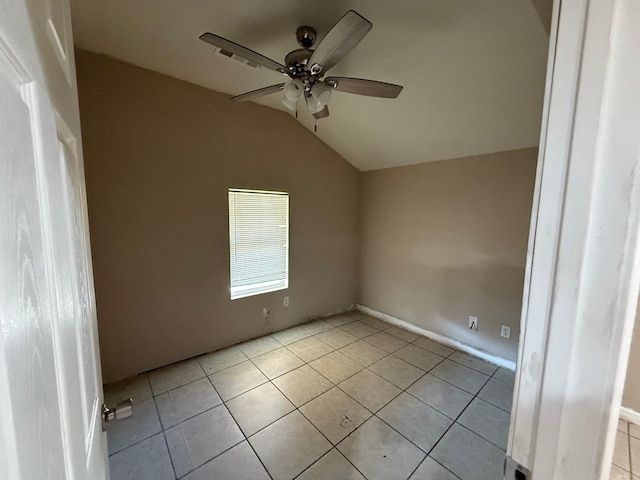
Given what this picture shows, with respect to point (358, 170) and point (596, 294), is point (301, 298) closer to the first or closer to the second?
point (358, 170)

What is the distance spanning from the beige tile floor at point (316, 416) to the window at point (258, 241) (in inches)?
27.5

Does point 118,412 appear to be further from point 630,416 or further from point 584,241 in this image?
point 630,416

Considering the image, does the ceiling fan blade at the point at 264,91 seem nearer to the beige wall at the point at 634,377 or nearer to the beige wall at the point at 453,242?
the beige wall at the point at 453,242

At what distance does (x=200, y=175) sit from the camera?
7.68ft

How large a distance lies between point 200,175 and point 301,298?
6.03ft

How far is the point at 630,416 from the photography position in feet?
5.77

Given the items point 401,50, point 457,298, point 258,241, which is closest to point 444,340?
point 457,298

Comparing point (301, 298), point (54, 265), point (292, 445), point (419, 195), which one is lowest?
point (292, 445)

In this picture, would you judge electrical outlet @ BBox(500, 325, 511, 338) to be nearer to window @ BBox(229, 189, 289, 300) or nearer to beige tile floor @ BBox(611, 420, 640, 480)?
beige tile floor @ BBox(611, 420, 640, 480)

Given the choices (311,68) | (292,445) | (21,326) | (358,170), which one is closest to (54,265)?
(21,326)

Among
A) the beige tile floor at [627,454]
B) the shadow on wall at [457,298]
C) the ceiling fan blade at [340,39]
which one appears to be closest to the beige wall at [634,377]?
the beige tile floor at [627,454]

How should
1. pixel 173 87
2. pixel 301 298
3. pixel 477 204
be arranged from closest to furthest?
pixel 173 87 < pixel 477 204 < pixel 301 298

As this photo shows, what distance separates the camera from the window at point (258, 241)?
266 centimetres

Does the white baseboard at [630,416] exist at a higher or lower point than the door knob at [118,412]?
lower
